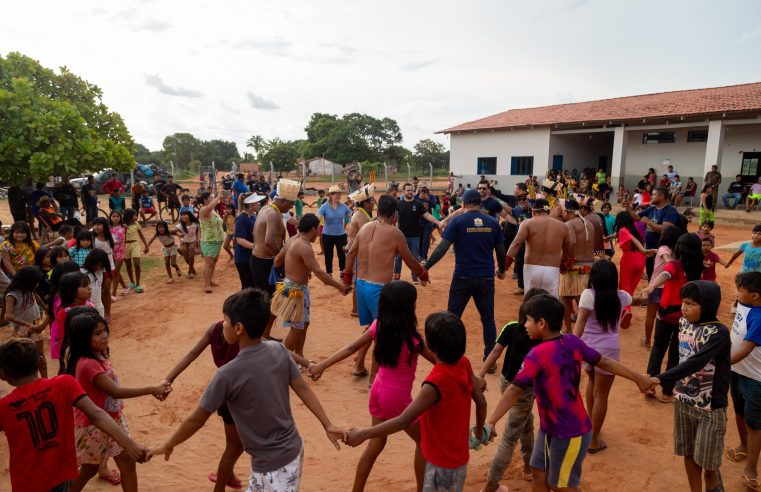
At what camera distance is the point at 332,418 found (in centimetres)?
484

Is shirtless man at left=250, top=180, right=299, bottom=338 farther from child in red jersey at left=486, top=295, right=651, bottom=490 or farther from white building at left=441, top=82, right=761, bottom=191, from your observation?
white building at left=441, top=82, right=761, bottom=191

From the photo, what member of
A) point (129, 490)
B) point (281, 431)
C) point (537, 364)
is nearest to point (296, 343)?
point (129, 490)

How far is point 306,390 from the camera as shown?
9.10 ft

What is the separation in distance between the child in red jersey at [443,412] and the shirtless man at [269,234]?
3919 mm

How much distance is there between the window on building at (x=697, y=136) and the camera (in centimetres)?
2173

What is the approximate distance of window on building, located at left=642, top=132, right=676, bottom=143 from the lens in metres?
22.9

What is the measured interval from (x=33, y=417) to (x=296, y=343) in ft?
10.4

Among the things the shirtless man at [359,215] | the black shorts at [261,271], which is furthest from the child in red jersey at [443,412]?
the shirtless man at [359,215]

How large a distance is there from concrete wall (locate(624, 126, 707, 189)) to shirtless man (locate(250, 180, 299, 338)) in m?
21.5

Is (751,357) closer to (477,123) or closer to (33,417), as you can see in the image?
(33,417)

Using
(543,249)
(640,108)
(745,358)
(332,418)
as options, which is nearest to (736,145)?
(640,108)

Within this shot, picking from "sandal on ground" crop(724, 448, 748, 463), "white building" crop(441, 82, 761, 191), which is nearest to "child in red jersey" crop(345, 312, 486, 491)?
"sandal on ground" crop(724, 448, 748, 463)

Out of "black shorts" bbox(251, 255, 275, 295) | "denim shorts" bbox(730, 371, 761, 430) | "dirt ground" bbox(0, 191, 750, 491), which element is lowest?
"dirt ground" bbox(0, 191, 750, 491)

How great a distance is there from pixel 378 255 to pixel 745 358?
3.26 metres
